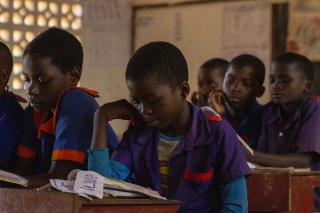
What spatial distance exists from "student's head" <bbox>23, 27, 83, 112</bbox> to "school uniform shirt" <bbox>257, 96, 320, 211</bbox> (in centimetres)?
107

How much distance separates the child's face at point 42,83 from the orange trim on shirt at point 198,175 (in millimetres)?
539

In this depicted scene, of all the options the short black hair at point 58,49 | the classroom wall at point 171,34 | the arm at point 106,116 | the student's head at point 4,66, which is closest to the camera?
the arm at point 106,116

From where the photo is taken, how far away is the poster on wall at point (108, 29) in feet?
17.5

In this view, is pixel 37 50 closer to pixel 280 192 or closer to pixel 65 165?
pixel 65 165

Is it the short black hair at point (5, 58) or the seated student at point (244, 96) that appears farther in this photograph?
the seated student at point (244, 96)

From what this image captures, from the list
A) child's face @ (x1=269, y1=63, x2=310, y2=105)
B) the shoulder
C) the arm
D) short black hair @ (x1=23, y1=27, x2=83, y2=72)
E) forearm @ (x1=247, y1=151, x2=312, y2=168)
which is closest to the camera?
the arm

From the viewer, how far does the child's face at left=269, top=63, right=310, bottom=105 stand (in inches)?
122

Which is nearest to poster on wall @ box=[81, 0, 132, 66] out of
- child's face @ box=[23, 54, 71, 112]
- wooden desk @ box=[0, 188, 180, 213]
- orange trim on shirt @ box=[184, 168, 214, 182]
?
child's face @ box=[23, 54, 71, 112]

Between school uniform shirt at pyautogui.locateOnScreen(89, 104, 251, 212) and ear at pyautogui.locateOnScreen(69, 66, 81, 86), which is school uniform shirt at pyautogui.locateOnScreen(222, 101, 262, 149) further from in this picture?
school uniform shirt at pyautogui.locateOnScreen(89, 104, 251, 212)

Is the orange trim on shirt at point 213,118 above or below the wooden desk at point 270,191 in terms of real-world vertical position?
above

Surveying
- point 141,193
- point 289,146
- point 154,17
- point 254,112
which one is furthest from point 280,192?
point 154,17

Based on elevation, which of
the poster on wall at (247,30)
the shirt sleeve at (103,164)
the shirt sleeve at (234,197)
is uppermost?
the poster on wall at (247,30)

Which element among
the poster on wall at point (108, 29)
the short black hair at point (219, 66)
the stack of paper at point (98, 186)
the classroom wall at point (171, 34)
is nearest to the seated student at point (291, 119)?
the short black hair at point (219, 66)

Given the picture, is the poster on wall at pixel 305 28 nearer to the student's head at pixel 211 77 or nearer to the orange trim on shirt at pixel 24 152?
the student's head at pixel 211 77
